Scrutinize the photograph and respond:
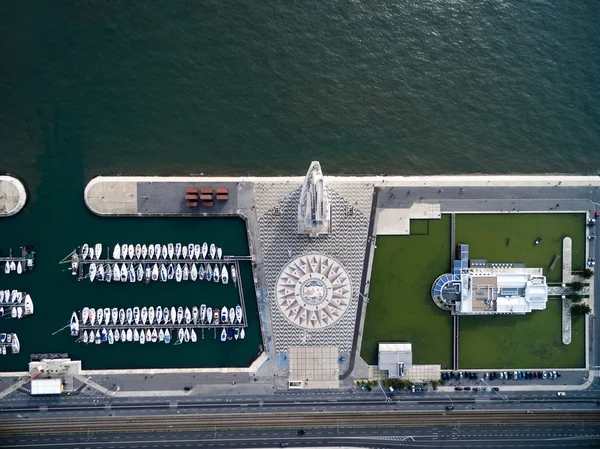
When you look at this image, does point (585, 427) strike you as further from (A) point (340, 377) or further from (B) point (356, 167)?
(B) point (356, 167)

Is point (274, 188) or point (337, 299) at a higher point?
point (274, 188)

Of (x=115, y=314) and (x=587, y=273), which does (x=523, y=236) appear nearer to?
(x=587, y=273)

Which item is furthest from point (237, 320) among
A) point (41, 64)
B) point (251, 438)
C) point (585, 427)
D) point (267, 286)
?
point (585, 427)

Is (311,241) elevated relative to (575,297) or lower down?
elevated

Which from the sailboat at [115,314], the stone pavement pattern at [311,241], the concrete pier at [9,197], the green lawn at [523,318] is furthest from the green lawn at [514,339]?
the concrete pier at [9,197]

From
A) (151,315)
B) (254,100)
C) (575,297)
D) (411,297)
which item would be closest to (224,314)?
(151,315)

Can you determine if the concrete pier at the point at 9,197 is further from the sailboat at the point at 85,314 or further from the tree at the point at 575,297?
the tree at the point at 575,297
